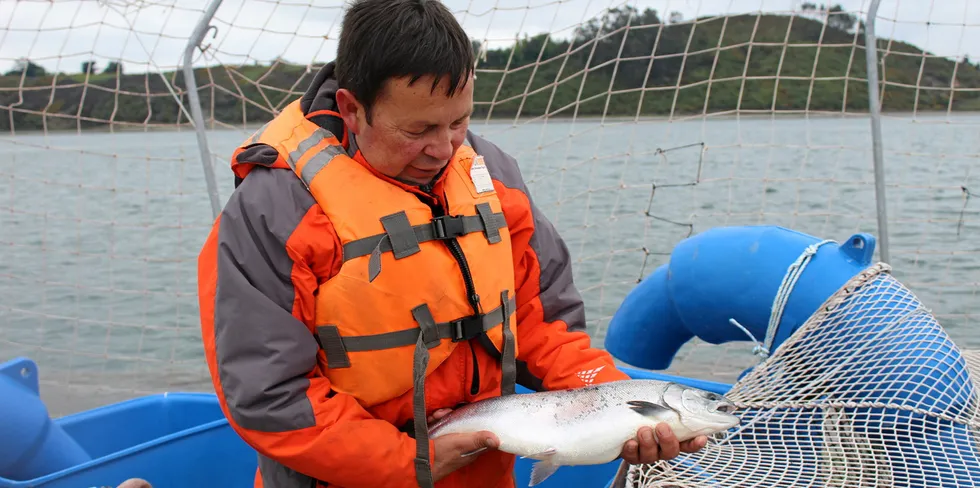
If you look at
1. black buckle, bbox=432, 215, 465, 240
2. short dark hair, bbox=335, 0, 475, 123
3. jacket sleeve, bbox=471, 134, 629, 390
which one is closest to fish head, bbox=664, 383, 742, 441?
jacket sleeve, bbox=471, 134, 629, 390

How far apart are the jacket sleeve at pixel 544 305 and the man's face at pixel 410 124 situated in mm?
356

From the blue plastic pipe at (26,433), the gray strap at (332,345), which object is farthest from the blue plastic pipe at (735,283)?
the blue plastic pipe at (26,433)

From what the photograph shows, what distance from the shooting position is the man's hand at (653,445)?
7.98 ft

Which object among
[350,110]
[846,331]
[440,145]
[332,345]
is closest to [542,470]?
[332,345]

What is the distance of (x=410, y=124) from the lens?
2.16 meters

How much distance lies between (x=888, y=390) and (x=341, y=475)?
6.63 feet

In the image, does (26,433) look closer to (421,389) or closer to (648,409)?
(421,389)

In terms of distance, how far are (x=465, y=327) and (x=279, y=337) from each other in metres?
0.54

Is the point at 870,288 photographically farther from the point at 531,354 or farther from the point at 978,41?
the point at 978,41

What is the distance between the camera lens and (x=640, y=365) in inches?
169

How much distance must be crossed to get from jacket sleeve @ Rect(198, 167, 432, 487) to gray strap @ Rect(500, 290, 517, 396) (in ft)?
1.40

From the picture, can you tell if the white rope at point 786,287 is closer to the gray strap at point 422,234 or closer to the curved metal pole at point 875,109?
the curved metal pole at point 875,109

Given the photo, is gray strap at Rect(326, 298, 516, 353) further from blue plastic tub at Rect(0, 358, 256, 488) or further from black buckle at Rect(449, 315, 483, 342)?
blue plastic tub at Rect(0, 358, 256, 488)

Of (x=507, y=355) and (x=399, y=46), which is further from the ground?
(x=399, y=46)
